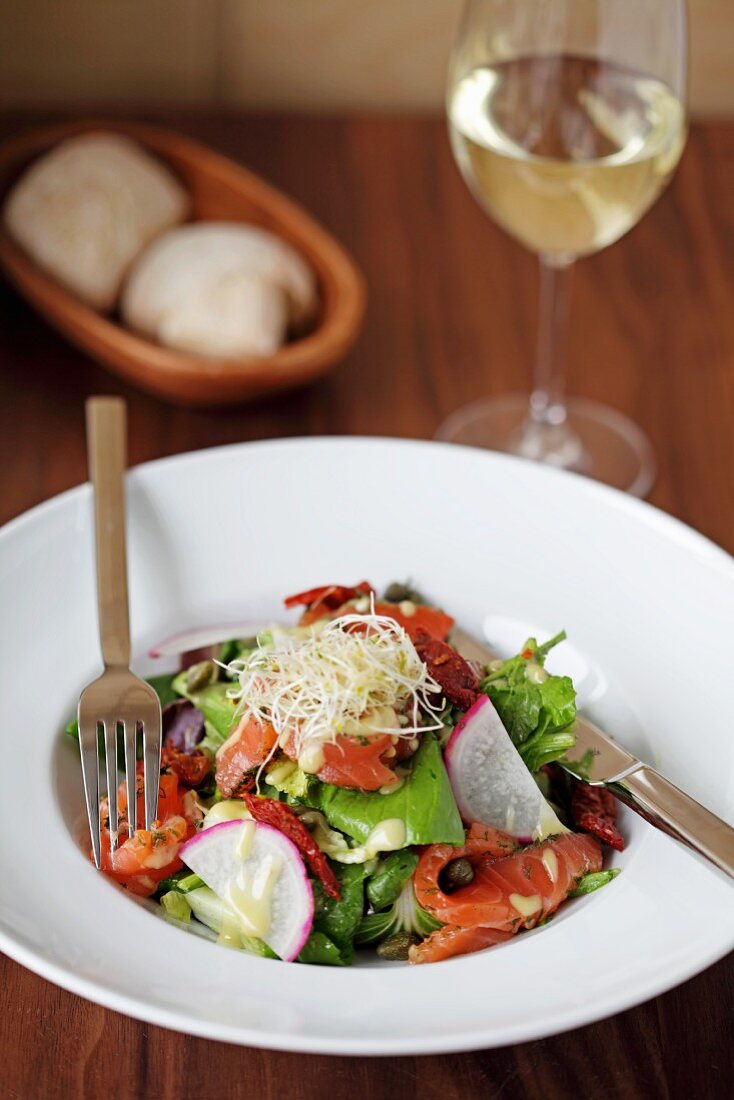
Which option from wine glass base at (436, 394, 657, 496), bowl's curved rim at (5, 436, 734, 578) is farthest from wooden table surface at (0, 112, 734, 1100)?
bowl's curved rim at (5, 436, 734, 578)

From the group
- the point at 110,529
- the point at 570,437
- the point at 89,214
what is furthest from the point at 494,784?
the point at 89,214

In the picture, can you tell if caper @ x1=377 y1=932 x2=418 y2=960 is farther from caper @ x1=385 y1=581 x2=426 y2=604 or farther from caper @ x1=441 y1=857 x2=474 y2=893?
caper @ x1=385 y1=581 x2=426 y2=604

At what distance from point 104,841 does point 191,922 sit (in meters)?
0.13

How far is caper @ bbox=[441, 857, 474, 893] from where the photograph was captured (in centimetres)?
122

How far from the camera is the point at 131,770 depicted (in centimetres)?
129

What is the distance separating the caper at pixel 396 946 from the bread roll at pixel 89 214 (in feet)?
4.32

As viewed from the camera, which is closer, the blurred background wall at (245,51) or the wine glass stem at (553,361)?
the wine glass stem at (553,361)

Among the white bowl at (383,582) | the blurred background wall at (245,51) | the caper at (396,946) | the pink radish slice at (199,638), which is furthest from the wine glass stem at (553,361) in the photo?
the blurred background wall at (245,51)

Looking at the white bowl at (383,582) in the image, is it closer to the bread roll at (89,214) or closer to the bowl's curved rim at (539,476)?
the bowl's curved rim at (539,476)

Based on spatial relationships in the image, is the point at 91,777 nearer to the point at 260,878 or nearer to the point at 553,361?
the point at 260,878

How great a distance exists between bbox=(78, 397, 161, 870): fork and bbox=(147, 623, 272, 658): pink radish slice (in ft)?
0.27

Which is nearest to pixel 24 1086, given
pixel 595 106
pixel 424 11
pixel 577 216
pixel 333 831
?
pixel 333 831

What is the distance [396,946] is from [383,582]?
1.74 feet

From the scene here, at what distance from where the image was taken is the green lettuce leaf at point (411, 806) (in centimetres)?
119
